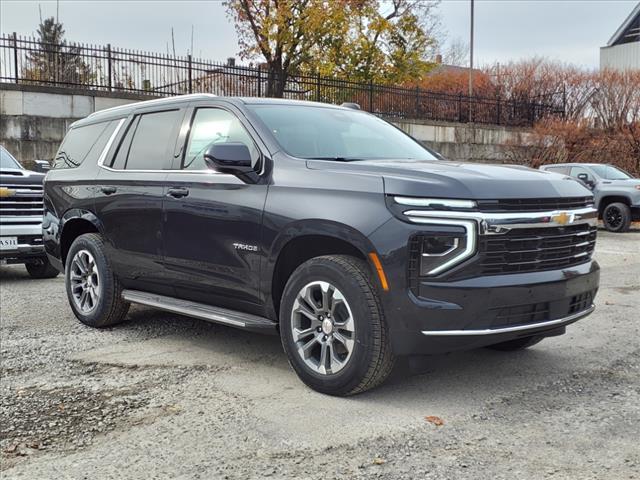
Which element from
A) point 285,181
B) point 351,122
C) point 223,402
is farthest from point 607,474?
point 351,122

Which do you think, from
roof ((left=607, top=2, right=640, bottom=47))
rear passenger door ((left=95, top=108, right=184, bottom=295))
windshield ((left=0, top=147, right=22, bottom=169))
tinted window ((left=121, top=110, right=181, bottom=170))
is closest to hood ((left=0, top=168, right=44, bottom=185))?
windshield ((left=0, top=147, right=22, bottom=169))

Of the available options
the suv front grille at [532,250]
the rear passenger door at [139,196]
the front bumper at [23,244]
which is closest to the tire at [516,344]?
the suv front grille at [532,250]

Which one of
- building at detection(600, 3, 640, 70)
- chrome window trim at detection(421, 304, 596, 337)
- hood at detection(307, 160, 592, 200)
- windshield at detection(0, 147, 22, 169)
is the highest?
building at detection(600, 3, 640, 70)

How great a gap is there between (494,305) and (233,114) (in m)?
2.41

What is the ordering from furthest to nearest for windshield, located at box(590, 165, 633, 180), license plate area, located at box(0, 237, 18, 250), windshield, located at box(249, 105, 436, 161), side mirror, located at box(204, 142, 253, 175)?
windshield, located at box(590, 165, 633, 180)
license plate area, located at box(0, 237, 18, 250)
windshield, located at box(249, 105, 436, 161)
side mirror, located at box(204, 142, 253, 175)

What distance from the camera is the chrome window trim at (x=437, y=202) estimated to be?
3.74 metres

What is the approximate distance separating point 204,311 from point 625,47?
146ft

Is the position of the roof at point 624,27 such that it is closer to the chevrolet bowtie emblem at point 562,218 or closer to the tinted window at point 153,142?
the tinted window at point 153,142

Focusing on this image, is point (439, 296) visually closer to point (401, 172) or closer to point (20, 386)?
point (401, 172)

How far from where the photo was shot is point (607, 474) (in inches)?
119

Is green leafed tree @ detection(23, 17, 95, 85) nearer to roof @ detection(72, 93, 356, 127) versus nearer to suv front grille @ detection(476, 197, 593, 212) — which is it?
roof @ detection(72, 93, 356, 127)

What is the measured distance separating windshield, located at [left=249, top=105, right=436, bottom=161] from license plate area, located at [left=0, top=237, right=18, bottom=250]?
4.85 m

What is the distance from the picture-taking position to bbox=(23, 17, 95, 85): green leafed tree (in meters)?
15.6

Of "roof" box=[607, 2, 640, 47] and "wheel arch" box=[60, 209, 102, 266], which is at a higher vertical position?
"roof" box=[607, 2, 640, 47]
